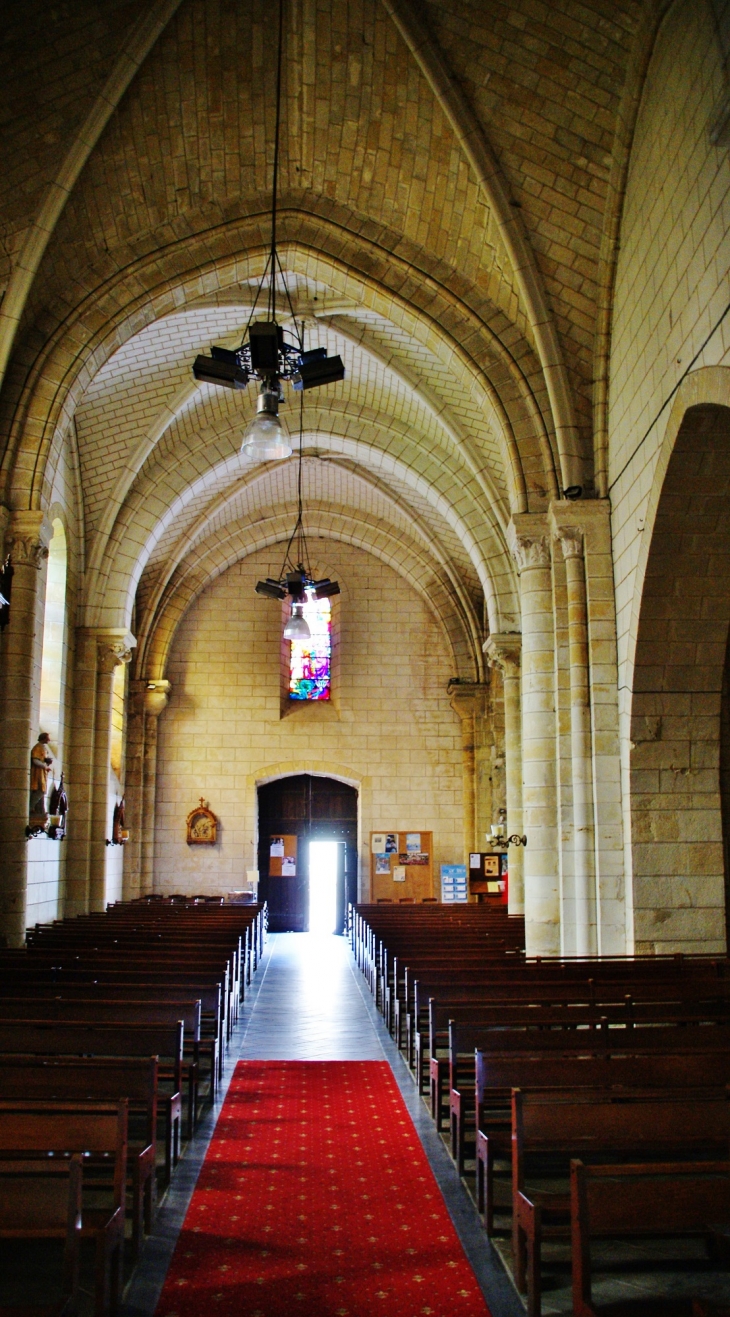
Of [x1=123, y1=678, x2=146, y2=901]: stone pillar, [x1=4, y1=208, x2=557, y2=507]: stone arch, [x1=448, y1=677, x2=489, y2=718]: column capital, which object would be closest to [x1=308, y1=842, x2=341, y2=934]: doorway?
[x1=123, y1=678, x2=146, y2=901]: stone pillar

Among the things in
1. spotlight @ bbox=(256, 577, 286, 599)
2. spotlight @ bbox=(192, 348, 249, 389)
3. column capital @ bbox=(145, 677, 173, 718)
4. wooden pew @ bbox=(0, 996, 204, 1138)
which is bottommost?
wooden pew @ bbox=(0, 996, 204, 1138)

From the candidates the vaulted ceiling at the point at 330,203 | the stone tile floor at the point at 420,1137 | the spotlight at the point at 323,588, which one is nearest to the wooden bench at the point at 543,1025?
the stone tile floor at the point at 420,1137

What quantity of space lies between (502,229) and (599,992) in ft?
24.1

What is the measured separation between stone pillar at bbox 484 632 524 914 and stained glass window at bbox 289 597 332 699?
6.27 meters

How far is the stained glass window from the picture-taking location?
2203 centimetres

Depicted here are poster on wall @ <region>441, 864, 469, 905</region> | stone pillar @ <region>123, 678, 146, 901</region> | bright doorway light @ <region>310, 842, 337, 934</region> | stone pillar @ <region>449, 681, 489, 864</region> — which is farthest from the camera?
bright doorway light @ <region>310, 842, 337, 934</region>

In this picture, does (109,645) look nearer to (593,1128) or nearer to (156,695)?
(156,695)

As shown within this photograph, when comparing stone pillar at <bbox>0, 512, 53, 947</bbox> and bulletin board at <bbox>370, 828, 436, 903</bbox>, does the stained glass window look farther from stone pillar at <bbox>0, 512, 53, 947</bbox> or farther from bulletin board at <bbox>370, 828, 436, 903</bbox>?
stone pillar at <bbox>0, 512, 53, 947</bbox>

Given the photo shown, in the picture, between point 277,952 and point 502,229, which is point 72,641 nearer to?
point 277,952

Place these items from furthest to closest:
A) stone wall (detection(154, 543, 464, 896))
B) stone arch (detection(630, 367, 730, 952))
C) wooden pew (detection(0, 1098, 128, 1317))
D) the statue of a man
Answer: stone wall (detection(154, 543, 464, 896)) < the statue of a man < stone arch (detection(630, 367, 730, 952)) < wooden pew (detection(0, 1098, 128, 1317))

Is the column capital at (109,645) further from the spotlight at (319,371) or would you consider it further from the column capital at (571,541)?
the column capital at (571,541)

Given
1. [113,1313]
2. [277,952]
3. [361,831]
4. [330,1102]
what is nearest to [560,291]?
[330,1102]

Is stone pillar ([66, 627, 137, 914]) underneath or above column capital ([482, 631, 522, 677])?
underneath

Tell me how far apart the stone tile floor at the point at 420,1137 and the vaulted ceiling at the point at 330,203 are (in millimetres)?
5562
